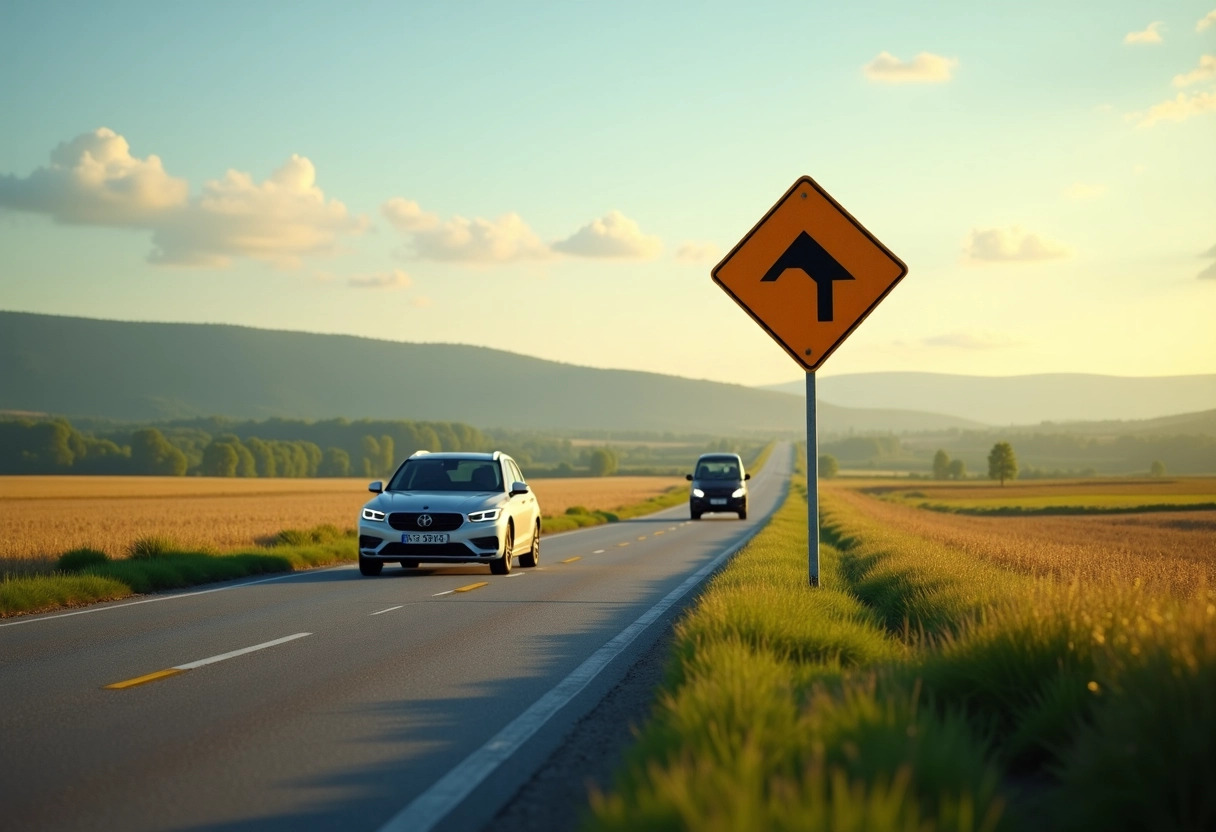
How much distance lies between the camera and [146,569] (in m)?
A: 17.1

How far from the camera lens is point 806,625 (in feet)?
27.9

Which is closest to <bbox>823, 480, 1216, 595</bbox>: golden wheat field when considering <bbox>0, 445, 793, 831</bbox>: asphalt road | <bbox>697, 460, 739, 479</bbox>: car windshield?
<bbox>0, 445, 793, 831</bbox>: asphalt road

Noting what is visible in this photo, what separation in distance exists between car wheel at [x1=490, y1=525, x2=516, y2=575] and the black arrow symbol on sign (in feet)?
28.1

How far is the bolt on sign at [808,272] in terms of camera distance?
35.5 ft

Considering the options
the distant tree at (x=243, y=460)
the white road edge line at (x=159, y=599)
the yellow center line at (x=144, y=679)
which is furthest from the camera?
the distant tree at (x=243, y=460)

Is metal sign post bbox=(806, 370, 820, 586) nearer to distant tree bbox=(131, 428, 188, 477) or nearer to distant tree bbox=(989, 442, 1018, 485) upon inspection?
distant tree bbox=(131, 428, 188, 477)

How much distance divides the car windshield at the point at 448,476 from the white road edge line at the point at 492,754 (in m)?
8.68

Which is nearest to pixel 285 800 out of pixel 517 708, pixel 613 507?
pixel 517 708

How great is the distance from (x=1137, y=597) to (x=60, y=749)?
600 cm

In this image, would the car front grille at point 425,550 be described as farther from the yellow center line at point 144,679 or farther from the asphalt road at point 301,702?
the yellow center line at point 144,679

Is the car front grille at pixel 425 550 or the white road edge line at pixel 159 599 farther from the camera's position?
the car front grille at pixel 425 550

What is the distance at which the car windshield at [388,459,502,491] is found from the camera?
19.3 metres

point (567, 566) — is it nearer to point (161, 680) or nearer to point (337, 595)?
point (337, 595)

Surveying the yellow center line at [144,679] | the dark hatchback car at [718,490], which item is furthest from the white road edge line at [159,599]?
the dark hatchback car at [718,490]
